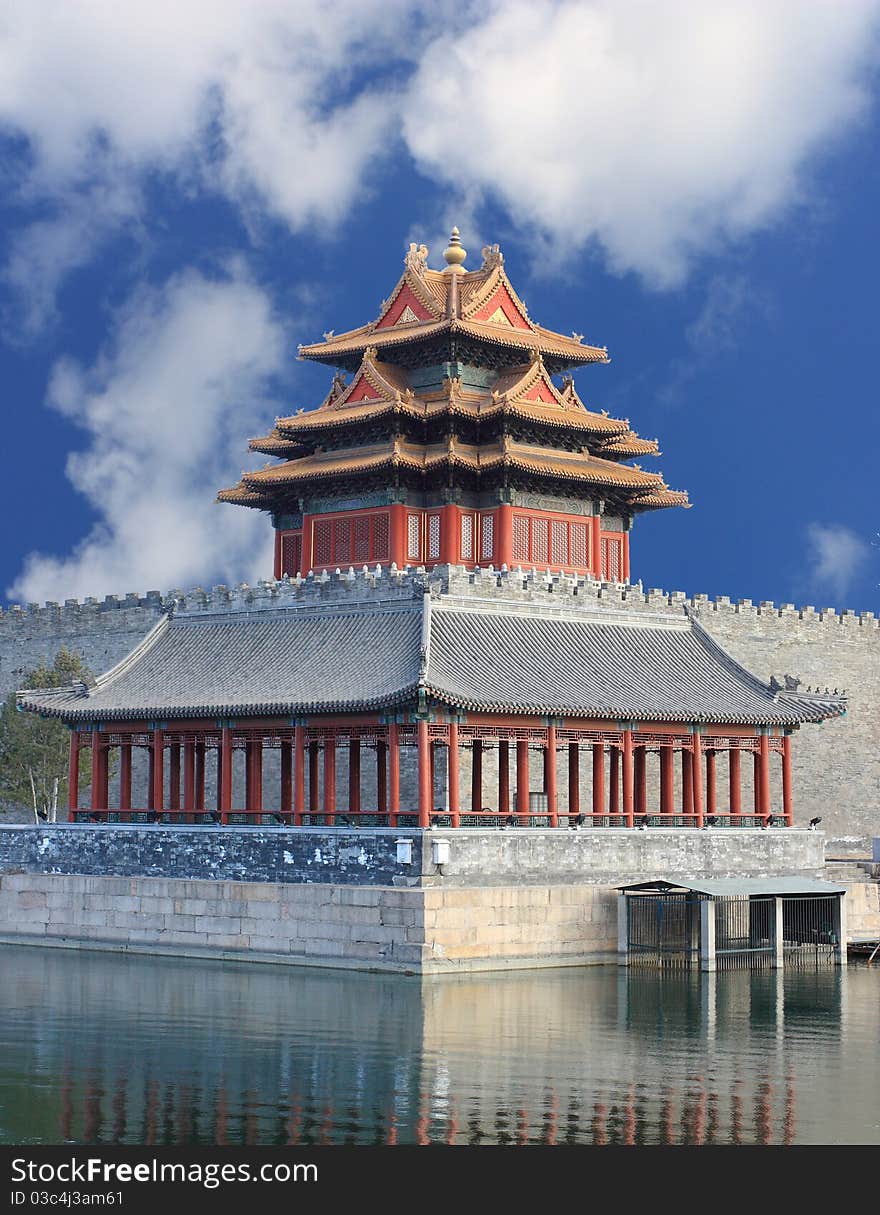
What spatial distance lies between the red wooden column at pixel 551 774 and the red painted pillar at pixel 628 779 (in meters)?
1.70

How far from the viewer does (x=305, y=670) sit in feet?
140

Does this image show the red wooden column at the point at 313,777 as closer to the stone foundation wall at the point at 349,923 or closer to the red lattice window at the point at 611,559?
the stone foundation wall at the point at 349,923

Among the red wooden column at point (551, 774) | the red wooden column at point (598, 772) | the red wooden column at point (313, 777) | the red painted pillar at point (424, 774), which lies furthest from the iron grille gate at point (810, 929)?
the red wooden column at point (313, 777)

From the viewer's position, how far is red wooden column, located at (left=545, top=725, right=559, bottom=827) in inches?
1558

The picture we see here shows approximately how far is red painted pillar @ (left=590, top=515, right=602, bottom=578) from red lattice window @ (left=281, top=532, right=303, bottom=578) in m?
8.95

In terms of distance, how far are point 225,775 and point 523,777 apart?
21.4 feet

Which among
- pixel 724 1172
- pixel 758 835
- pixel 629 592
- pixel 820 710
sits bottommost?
pixel 724 1172

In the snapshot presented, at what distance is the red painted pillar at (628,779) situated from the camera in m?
41.2

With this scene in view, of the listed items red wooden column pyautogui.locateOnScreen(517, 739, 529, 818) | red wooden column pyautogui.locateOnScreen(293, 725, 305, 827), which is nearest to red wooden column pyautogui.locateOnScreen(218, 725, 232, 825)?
red wooden column pyautogui.locateOnScreen(293, 725, 305, 827)

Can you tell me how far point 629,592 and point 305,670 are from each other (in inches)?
350

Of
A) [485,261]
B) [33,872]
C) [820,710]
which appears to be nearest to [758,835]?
[820,710]

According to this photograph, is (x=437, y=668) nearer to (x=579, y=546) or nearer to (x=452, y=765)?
Result: (x=452, y=765)

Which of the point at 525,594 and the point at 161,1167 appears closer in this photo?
the point at 161,1167

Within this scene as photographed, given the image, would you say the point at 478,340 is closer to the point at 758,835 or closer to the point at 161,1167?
the point at 758,835
